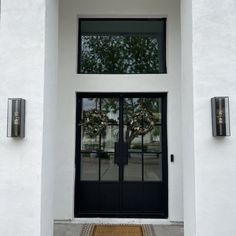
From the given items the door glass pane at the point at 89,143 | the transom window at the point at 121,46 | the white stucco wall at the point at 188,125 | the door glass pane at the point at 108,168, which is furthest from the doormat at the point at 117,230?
A: the transom window at the point at 121,46

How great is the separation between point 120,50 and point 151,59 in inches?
22.7

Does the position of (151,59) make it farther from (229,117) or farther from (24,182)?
(24,182)

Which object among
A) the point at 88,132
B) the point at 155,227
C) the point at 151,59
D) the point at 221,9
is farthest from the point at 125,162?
the point at 221,9

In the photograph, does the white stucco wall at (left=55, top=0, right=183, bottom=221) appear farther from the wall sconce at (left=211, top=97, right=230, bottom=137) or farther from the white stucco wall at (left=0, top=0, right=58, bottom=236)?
the wall sconce at (left=211, top=97, right=230, bottom=137)

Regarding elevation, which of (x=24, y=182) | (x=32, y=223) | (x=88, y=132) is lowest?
(x=32, y=223)

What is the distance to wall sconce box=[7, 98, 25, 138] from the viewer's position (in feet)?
10.9

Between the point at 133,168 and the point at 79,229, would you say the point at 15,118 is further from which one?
the point at 133,168

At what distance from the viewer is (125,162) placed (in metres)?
5.12

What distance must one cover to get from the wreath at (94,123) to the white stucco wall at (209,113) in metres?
2.13

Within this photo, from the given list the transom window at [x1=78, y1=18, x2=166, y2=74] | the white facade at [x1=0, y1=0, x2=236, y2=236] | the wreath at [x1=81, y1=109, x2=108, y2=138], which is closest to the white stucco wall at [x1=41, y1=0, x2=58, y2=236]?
the white facade at [x1=0, y1=0, x2=236, y2=236]

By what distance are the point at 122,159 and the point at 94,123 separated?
78cm

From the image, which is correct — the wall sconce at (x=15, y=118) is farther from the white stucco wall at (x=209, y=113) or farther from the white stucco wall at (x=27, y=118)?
the white stucco wall at (x=209, y=113)

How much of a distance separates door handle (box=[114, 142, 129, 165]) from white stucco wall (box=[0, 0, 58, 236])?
72.4 inches

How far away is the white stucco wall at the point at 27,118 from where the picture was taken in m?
3.34
